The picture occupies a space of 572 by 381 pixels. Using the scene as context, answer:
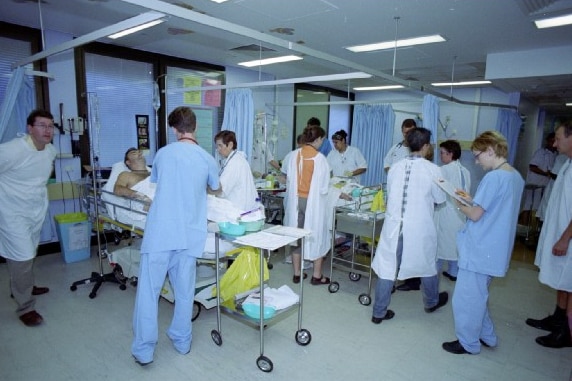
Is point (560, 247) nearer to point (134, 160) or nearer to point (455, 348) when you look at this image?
point (455, 348)

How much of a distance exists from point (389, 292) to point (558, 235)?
126 cm

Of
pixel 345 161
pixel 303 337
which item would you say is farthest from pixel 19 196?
pixel 345 161

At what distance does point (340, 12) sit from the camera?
3195mm

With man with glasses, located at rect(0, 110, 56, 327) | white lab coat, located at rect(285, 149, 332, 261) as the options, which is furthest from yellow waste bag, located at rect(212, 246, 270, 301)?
man with glasses, located at rect(0, 110, 56, 327)

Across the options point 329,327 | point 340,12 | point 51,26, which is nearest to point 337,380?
point 329,327

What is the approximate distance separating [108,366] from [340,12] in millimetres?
3348

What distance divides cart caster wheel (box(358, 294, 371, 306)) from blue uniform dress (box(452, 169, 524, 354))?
2.88 ft

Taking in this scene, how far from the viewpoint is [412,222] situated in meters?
2.68

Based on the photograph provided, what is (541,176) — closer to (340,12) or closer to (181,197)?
(340,12)

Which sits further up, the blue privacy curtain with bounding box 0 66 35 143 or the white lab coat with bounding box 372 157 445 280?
the blue privacy curtain with bounding box 0 66 35 143

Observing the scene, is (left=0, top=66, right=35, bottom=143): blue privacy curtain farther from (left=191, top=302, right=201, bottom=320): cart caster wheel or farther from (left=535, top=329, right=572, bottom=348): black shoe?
(left=535, top=329, right=572, bottom=348): black shoe

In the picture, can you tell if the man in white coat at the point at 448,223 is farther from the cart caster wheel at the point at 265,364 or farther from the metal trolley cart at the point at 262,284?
the cart caster wheel at the point at 265,364

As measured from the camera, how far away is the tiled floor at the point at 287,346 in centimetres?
221

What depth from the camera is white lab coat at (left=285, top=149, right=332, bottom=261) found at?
3383 millimetres
